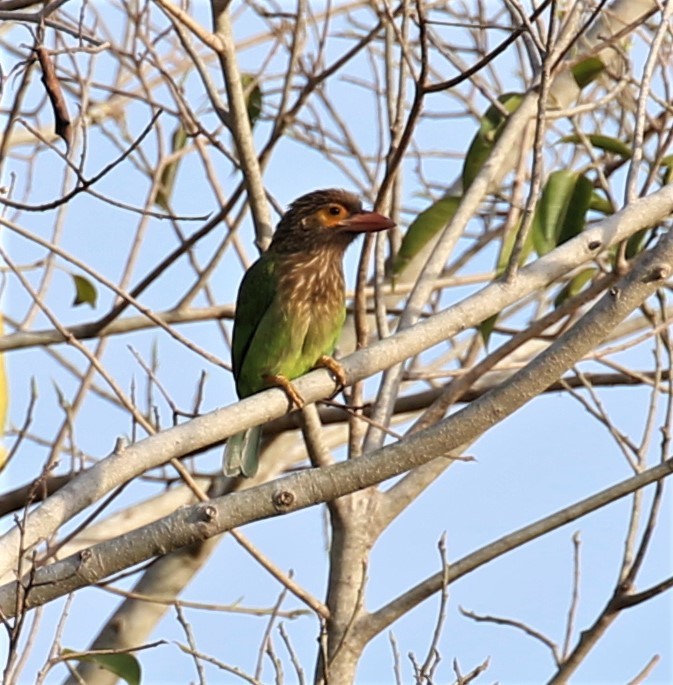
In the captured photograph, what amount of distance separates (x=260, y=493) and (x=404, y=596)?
3.01 ft

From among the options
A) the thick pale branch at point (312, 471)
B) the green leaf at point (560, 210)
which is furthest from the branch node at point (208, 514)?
the green leaf at point (560, 210)

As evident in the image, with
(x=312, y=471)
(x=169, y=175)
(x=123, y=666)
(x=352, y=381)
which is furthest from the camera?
(x=169, y=175)

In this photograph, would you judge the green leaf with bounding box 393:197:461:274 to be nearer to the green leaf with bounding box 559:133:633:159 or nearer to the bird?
the bird

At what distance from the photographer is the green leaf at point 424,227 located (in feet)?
14.3

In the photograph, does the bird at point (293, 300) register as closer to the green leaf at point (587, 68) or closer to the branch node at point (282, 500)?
the green leaf at point (587, 68)

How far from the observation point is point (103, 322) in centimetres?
463

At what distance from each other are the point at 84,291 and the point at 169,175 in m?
0.87

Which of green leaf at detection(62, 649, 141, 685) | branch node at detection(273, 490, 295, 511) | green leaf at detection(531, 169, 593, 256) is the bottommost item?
branch node at detection(273, 490, 295, 511)

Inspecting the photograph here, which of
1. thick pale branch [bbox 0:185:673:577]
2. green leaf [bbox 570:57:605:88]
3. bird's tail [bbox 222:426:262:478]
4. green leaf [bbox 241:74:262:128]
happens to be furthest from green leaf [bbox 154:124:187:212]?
thick pale branch [bbox 0:185:673:577]

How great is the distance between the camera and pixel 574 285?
438 cm

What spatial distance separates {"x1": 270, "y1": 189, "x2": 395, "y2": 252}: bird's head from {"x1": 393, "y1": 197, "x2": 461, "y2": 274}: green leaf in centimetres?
23

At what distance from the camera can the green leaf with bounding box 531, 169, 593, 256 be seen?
396 centimetres

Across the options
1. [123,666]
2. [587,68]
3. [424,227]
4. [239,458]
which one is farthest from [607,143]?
[123,666]

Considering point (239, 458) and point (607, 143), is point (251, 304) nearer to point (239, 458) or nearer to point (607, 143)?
point (239, 458)
